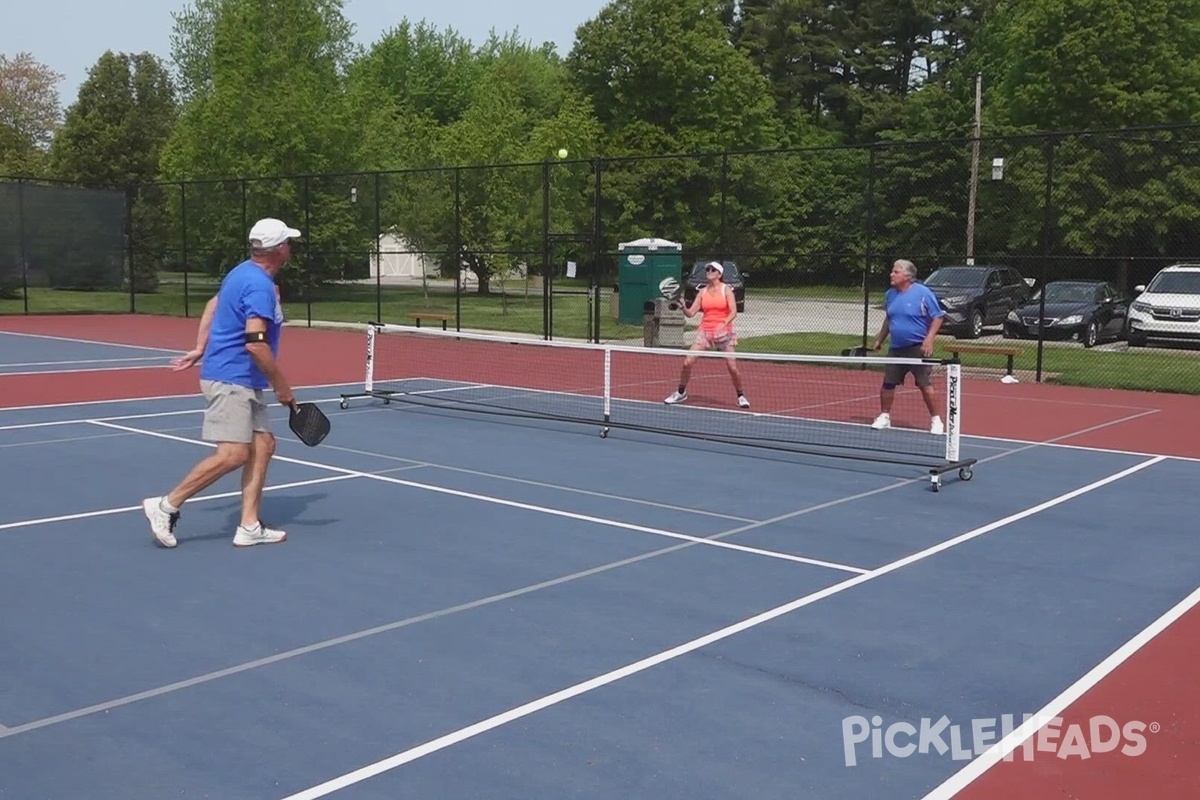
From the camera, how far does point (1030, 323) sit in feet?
82.7

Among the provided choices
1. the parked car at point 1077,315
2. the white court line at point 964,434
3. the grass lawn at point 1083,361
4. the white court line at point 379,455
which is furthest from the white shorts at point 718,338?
the parked car at point 1077,315

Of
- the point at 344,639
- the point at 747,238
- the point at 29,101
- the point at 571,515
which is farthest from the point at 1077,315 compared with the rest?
the point at 29,101

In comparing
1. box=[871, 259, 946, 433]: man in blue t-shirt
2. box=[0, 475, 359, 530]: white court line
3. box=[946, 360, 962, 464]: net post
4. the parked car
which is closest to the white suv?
the parked car

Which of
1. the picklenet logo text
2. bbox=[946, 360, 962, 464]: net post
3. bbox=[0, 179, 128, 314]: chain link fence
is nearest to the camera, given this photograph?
the picklenet logo text

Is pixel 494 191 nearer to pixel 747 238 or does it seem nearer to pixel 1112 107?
pixel 747 238

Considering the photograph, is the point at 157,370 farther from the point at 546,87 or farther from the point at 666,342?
the point at 546,87

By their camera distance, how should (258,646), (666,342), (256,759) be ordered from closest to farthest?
(256,759) < (258,646) < (666,342)

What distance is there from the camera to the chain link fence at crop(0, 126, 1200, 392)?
26688 millimetres

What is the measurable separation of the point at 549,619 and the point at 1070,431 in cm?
908

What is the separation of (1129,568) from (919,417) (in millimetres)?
6772

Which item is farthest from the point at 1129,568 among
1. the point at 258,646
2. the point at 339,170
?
the point at 339,170

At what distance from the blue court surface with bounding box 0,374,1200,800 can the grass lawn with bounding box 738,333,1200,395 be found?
26.9 feet

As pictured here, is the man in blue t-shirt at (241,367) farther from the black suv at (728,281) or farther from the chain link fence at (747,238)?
the black suv at (728,281)

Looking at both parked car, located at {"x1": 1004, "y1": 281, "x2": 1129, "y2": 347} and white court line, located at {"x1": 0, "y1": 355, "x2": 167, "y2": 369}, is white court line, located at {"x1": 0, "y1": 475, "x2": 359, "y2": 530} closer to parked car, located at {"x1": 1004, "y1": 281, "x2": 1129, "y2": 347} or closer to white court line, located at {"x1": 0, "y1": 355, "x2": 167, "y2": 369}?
white court line, located at {"x1": 0, "y1": 355, "x2": 167, "y2": 369}
